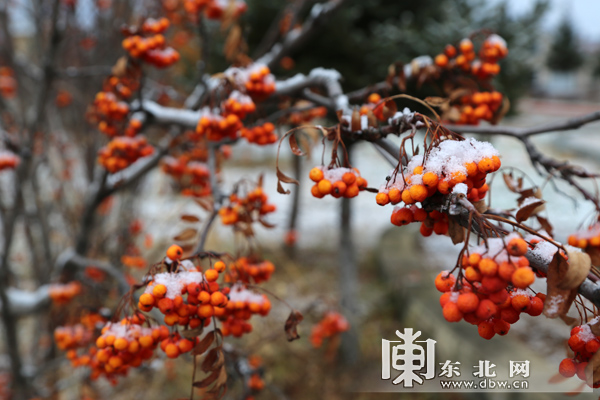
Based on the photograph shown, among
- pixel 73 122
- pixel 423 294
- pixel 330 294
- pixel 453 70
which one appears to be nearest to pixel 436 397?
pixel 423 294

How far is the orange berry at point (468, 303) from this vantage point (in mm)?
634

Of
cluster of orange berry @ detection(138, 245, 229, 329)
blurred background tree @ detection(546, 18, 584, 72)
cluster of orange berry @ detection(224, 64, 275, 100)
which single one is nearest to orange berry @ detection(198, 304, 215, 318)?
cluster of orange berry @ detection(138, 245, 229, 329)

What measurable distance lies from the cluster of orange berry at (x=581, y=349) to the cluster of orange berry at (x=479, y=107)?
0.94m

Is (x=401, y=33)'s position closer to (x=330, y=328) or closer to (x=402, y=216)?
(x=330, y=328)

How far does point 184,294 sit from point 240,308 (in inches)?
8.9

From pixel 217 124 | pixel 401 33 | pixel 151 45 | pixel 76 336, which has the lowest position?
pixel 76 336

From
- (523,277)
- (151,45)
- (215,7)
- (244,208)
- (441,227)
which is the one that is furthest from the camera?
(215,7)

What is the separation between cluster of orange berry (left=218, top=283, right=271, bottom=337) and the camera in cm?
108

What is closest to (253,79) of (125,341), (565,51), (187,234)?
(187,234)

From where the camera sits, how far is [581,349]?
71 centimetres

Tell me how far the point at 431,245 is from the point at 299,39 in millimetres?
4771

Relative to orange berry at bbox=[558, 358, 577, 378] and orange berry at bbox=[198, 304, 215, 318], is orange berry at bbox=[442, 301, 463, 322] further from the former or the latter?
orange berry at bbox=[198, 304, 215, 318]

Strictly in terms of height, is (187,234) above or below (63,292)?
above

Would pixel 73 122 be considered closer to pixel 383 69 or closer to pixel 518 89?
pixel 383 69
